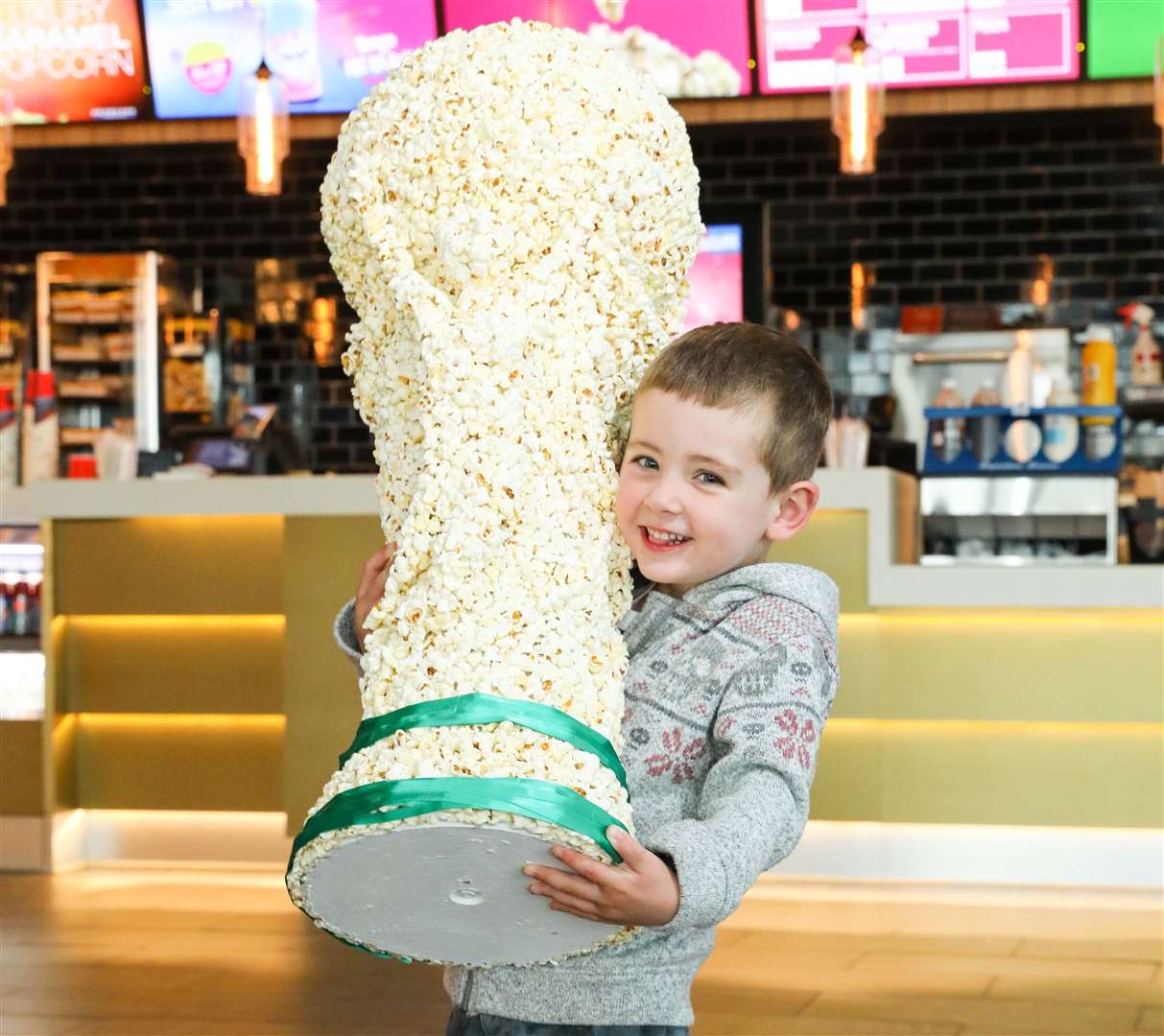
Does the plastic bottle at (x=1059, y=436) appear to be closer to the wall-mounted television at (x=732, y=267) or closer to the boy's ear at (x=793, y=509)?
the wall-mounted television at (x=732, y=267)

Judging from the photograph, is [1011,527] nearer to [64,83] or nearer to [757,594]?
[64,83]

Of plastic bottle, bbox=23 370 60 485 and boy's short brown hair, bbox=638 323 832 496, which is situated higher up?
boy's short brown hair, bbox=638 323 832 496

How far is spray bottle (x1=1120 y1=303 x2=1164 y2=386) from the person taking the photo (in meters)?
5.84

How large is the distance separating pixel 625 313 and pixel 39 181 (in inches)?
246

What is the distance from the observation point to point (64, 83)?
5.92 m

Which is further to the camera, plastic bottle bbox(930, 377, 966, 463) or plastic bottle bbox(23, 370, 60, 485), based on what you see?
plastic bottle bbox(930, 377, 966, 463)

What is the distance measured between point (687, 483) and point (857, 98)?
3777 mm

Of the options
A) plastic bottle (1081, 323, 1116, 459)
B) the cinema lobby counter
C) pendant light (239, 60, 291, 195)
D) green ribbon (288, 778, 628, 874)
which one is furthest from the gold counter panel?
green ribbon (288, 778, 628, 874)

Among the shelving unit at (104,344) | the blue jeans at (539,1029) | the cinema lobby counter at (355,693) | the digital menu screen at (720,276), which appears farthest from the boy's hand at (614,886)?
the shelving unit at (104,344)

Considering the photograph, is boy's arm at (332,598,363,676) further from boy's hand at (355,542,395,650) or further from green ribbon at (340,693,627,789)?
green ribbon at (340,693,627,789)

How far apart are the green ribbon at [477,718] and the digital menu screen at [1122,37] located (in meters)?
4.95

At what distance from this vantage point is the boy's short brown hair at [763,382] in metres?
1.07

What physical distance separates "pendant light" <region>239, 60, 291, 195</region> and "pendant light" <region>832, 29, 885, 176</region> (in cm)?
169

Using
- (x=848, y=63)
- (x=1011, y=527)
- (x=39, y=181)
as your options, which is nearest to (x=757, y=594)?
(x=848, y=63)
